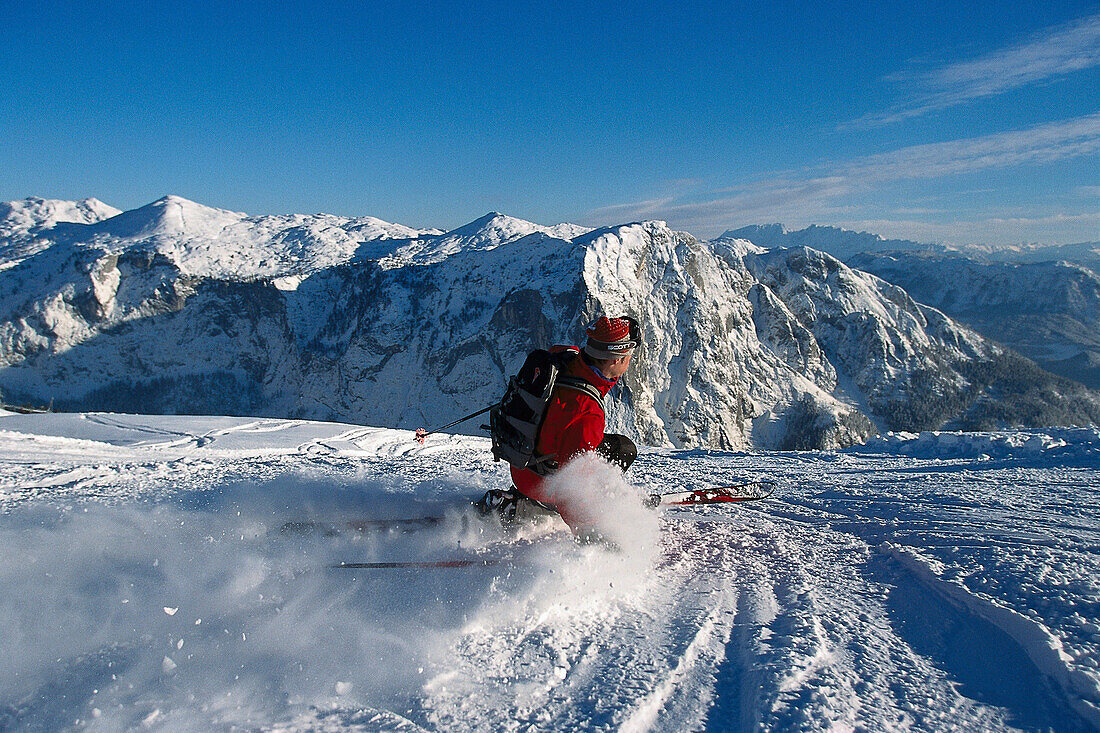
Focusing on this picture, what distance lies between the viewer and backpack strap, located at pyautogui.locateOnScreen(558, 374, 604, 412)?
4.42 metres

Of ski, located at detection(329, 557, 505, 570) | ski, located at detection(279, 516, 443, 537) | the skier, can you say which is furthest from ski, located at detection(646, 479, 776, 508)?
ski, located at detection(279, 516, 443, 537)

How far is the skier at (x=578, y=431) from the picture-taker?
4.39 m

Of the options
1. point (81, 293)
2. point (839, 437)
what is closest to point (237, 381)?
point (81, 293)

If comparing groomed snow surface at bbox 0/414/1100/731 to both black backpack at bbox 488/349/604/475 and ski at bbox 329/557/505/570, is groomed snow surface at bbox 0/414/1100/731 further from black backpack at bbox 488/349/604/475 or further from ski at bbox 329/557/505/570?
black backpack at bbox 488/349/604/475

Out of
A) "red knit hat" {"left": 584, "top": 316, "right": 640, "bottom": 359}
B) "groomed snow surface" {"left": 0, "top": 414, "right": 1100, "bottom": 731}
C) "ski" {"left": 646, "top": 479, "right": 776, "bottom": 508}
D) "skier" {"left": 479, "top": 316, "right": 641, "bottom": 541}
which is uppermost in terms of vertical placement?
"red knit hat" {"left": 584, "top": 316, "right": 640, "bottom": 359}

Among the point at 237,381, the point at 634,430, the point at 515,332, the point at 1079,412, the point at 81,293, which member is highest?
the point at 81,293

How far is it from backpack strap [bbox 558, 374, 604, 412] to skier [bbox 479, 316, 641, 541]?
17 millimetres

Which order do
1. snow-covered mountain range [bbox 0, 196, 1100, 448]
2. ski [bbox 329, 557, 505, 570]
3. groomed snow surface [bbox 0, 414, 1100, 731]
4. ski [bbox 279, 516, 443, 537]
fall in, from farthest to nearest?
1. snow-covered mountain range [bbox 0, 196, 1100, 448]
2. ski [bbox 279, 516, 443, 537]
3. ski [bbox 329, 557, 505, 570]
4. groomed snow surface [bbox 0, 414, 1100, 731]

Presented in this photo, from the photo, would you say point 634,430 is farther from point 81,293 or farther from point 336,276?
Answer: point 81,293

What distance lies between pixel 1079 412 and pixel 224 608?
19000cm

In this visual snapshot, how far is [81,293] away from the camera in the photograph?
5940 inches

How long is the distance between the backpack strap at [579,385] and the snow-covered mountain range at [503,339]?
95.5 meters

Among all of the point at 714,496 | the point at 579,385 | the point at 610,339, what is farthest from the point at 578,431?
the point at 714,496

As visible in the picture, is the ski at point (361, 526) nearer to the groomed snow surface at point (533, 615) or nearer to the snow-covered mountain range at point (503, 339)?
the groomed snow surface at point (533, 615)
